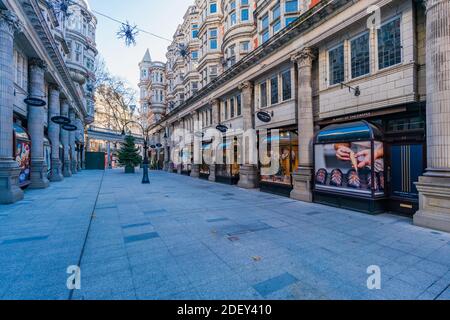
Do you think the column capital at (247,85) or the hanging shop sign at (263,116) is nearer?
the hanging shop sign at (263,116)

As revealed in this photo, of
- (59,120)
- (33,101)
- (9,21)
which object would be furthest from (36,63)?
(9,21)

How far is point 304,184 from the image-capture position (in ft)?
37.6

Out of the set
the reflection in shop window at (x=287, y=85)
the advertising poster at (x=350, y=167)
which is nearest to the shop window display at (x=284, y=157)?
the reflection in shop window at (x=287, y=85)

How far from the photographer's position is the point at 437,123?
673cm

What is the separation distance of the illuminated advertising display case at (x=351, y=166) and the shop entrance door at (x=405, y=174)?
1.32 ft

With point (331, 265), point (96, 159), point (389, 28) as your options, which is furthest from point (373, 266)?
point (96, 159)

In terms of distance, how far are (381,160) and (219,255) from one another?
25.8ft

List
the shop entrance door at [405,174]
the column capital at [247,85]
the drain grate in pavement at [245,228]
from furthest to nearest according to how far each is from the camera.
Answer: the column capital at [247,85]
the shop entrance door at [405,174]
the drain grate in pavement at [245,228]

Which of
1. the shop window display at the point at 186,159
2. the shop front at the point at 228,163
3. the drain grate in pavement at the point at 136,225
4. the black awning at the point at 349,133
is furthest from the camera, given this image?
the shop window display at the point at 186,159

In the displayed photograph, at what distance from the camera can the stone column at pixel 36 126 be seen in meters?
14.5

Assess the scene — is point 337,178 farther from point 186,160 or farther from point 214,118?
point 186,160

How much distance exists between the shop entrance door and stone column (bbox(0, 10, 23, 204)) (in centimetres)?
1654

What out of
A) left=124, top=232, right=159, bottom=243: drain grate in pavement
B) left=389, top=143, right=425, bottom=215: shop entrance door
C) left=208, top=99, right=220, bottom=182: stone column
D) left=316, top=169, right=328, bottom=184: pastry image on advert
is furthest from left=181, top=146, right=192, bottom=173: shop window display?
left=389, top=143, right=425, bottom=215: shop entrance door

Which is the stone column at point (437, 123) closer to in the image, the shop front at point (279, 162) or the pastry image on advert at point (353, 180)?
the pastry image on advert at point (353, 180)
